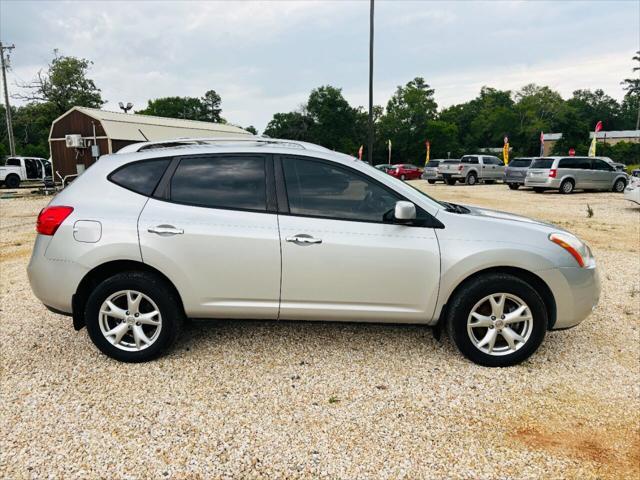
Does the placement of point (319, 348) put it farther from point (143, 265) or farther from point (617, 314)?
point (617, 314)

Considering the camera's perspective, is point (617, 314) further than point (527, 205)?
No

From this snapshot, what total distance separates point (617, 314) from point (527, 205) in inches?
446

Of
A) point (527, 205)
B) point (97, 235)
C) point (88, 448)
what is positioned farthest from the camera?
point (527, 205)

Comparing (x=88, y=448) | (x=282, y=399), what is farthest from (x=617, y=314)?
(x=88, y=448)

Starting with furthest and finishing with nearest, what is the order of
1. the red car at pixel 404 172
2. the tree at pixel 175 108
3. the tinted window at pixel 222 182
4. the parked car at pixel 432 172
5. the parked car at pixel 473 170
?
the tree at pixel 175 108 < the red car at pixel 404 172 < the parked car at pixel 432 172 < the parked car at pixel 473 170 < the tinted window at pixel 222 182

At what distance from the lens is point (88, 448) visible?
256 cm

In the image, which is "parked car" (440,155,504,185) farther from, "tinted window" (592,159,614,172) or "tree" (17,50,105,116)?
"tree" (17,50,105,116)

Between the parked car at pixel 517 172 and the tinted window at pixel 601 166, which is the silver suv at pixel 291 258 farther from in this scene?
the tinted window at pixel 601 166

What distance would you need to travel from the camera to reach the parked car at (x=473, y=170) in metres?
26.2

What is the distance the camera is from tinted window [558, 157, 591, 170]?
19.3 metres

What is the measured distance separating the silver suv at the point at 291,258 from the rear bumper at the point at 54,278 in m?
0.01

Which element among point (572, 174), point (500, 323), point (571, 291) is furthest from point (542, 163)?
point (500, 323)

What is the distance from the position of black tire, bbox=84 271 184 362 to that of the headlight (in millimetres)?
2952

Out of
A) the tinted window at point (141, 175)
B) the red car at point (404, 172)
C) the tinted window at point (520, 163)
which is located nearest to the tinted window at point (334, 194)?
Answer: the tinted window at point (141, 175)
